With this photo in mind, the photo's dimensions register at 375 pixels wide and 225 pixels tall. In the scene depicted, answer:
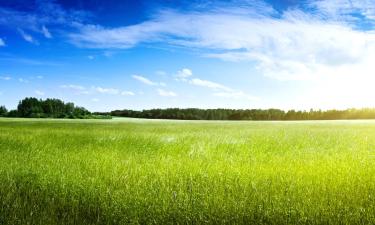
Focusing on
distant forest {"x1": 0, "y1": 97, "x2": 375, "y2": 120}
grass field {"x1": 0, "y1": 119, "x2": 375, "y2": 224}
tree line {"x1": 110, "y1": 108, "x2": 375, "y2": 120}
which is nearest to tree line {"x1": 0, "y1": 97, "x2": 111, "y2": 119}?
distant forest {"x1": 0, "y1": 97, "x2": 375, "y2": 120}

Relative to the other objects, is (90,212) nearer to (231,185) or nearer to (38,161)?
(231,185)

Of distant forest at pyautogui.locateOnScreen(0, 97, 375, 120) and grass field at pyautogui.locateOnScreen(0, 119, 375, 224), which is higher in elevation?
distant forest at pyautogui.locateOnScreen(0, 97, 375, 120)

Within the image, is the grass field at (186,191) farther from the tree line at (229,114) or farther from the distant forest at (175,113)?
the tree line at (229,114)

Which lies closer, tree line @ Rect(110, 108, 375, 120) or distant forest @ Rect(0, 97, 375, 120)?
distant forest @ Rect(0, 97, 375, 120)

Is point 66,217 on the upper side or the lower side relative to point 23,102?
lower

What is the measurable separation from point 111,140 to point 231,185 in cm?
1053

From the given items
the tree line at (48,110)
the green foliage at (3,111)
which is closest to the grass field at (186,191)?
the tree line at (48,110)

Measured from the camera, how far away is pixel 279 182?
8352 millimetres

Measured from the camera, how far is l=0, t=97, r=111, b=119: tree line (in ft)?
251

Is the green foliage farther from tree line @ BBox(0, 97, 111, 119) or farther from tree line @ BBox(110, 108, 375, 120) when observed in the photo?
tree line @ BBox(110, 108, 375, 120)

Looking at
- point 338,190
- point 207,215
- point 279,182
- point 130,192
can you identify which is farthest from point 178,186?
point 338,190

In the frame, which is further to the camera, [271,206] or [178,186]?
[178,186]

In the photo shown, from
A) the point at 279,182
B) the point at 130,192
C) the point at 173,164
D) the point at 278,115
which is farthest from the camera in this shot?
the point at 278,115

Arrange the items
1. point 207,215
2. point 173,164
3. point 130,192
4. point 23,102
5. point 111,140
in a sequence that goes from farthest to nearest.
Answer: point 23,102 < point 111,140 < point 173,164 < point 130,192 < point 207,215
